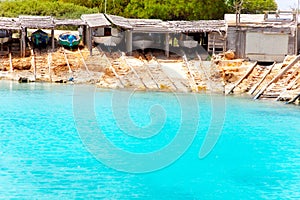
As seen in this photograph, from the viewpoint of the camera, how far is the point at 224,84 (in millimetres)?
38562

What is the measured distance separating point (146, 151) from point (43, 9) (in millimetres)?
40287

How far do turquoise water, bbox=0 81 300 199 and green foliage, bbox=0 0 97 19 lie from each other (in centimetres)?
2601

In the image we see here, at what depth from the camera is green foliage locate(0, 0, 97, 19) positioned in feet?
191

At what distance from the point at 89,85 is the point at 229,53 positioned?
33.0ft

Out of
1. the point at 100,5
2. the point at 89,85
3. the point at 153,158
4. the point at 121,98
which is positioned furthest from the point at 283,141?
the point at 100,5

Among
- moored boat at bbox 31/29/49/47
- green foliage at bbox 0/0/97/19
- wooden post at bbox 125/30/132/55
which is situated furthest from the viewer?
green foliage at bbox 0/0/97/19

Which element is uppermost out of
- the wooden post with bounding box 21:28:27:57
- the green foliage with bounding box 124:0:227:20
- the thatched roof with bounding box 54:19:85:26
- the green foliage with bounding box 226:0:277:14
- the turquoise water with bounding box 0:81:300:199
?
the green foliage with bounding box 226:0:277:14

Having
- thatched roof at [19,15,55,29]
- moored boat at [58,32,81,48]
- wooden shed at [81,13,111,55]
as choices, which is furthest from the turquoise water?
moored boat at [58,32,81,48]

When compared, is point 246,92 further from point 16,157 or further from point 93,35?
point 16,157

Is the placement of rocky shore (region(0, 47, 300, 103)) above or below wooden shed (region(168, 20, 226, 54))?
below

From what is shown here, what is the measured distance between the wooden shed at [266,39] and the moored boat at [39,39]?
14.4 meters

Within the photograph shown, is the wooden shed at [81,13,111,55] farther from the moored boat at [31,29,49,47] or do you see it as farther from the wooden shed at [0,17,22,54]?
the wooden shed at [0,17,22,54]

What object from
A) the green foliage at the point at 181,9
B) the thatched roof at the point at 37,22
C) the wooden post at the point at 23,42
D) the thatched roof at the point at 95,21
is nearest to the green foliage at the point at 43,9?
the green foliage at the point at 181,9

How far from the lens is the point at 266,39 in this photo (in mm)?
40469
